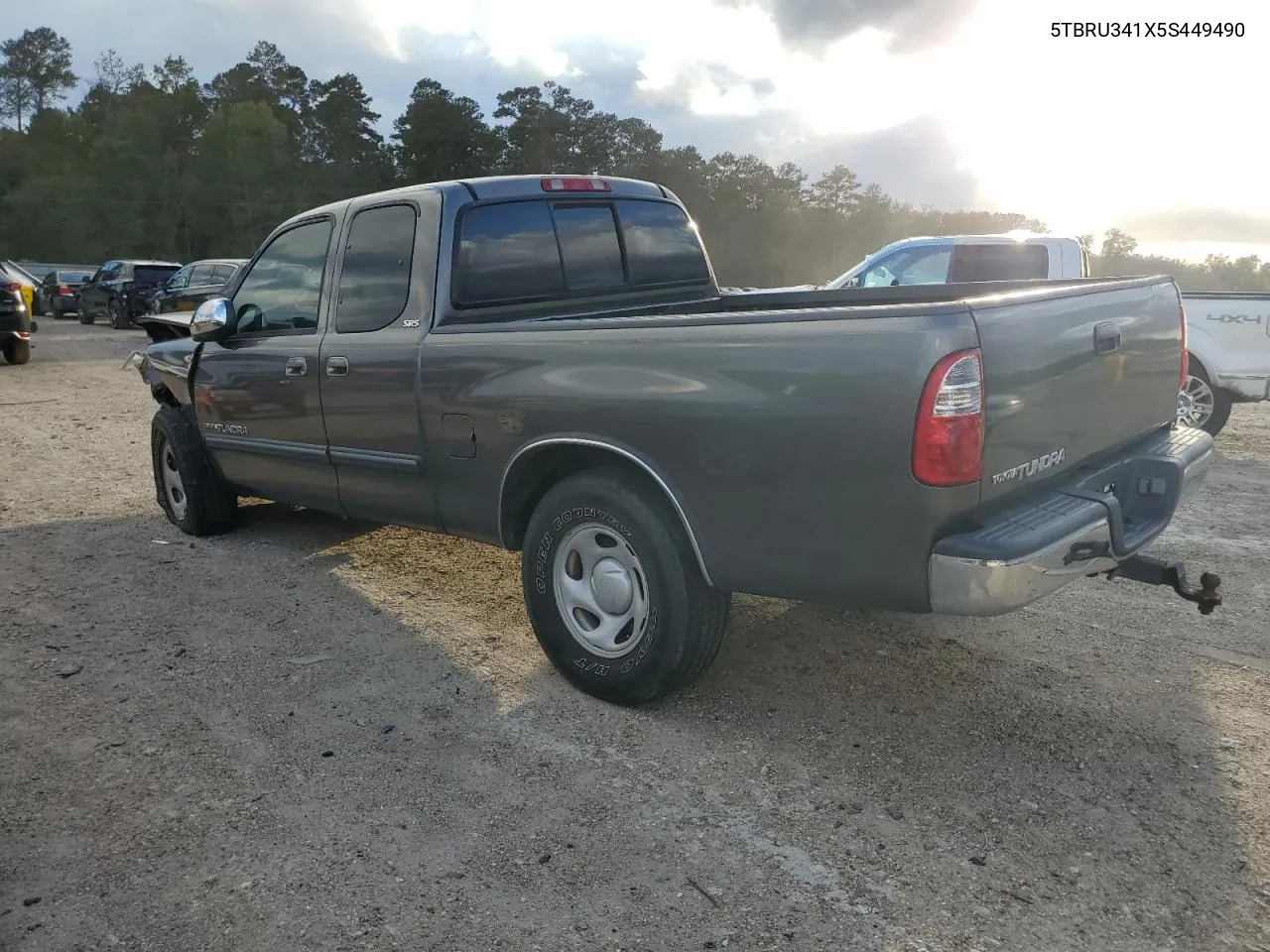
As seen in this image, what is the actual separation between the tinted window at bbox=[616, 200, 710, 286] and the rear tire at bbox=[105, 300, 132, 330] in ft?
75.3

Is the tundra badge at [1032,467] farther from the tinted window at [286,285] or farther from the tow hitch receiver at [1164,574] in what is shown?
the tinted window at [286,285]

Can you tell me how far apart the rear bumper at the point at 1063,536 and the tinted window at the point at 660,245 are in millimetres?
2380

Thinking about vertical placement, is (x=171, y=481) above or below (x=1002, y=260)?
below

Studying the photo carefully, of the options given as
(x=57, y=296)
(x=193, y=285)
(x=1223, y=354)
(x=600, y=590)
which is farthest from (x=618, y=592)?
(x=57, y=296)

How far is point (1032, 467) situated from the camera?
3020 millimetres

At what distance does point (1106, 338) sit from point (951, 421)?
1.00m

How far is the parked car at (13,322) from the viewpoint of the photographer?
15461 mm

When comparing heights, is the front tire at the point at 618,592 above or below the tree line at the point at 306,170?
below

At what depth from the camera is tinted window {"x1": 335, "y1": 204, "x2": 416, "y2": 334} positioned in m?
4.34

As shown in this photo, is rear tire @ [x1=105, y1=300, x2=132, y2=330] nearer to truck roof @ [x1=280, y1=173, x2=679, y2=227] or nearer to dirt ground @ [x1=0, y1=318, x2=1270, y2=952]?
dirt ground @ [x1=0, y1=318, x2=1270, y2=952]

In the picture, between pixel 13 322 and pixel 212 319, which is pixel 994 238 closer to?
pixel 212 319

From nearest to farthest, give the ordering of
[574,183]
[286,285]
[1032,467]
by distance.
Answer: [1032,467], [574,183], [286,285]

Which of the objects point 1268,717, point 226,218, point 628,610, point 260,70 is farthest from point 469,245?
point 260,70

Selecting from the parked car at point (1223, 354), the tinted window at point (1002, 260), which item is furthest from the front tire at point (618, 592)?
the tinted window at point (1002, 260)
